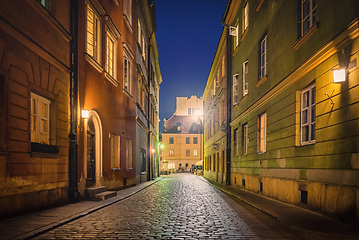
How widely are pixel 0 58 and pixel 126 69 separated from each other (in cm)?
1225

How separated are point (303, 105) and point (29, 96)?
7.89m

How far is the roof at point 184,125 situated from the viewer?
257 feet

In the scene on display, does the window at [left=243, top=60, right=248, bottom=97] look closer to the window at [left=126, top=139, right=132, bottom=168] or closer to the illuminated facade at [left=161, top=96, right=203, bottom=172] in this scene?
the window at [left=126, top=139, right=132, bottom=168]

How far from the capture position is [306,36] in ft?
31.4

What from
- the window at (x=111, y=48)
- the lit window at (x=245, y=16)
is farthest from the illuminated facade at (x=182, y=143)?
the window at (x=111, y=48)

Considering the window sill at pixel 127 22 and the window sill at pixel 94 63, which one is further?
the window sill at pixel 127 22

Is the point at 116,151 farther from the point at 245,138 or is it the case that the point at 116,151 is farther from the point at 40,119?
the point at 40,119

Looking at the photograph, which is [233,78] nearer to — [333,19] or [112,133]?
[112,133]

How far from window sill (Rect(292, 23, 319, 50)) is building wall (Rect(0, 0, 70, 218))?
24.2 ft

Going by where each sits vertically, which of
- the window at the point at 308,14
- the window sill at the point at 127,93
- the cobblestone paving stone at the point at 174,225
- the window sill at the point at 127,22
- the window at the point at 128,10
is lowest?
the cobblestone paving stone at the point at 174,225

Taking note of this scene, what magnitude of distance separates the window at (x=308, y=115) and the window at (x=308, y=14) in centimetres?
191

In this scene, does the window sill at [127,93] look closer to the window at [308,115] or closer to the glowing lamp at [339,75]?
the window at [308,115]

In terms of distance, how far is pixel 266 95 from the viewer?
13.4m

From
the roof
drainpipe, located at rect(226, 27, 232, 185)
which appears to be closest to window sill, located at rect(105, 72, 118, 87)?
drainpipe, located at rect(226, 27, 232, 185)
